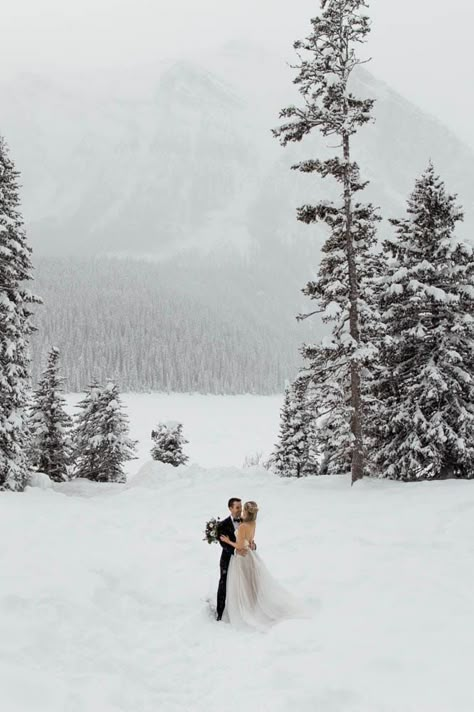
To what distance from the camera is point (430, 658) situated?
21.2ft

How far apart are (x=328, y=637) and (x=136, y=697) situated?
2.63 metres

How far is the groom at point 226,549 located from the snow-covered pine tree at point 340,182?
9353 millimetres

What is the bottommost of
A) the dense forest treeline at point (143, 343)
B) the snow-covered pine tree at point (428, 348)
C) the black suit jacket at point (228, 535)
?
the black suit jacket at point (228, 535)

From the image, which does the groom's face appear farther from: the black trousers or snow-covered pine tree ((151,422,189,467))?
snow-covered pine tree ((151,422,189,467))

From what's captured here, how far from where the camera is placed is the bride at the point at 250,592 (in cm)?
855

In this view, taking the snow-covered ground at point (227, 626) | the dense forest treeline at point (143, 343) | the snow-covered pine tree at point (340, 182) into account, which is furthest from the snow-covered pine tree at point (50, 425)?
the dense forest treeline at point (143, 343)

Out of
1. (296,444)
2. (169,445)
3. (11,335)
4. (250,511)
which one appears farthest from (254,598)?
(169,445)

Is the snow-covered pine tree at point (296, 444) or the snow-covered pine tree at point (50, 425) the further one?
the snow-covered pine tree at point (296, 444)

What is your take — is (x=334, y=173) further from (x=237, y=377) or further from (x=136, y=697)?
(x=237, y=377)

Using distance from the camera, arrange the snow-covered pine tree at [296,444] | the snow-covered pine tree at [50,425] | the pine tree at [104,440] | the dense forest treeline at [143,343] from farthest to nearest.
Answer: the dense forest treeline at [143,343] < the snow-covered pine tree at [296,444] < the pine tree at [104,440] < the snow-covered pine tree at [50,425]

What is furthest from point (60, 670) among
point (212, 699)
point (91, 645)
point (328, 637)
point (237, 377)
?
point (237, 377)

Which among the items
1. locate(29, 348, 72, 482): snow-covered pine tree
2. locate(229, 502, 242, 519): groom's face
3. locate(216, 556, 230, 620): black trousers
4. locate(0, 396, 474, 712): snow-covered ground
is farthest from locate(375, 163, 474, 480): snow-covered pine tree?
locate(29, 348, 72, 482): snow-covered pine tree

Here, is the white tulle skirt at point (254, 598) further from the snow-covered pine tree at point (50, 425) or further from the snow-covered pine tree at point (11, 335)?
the snow-covered pine tree at point (50, 425)

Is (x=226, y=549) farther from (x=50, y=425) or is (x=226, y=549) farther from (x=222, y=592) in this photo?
(x=50, y=425)
